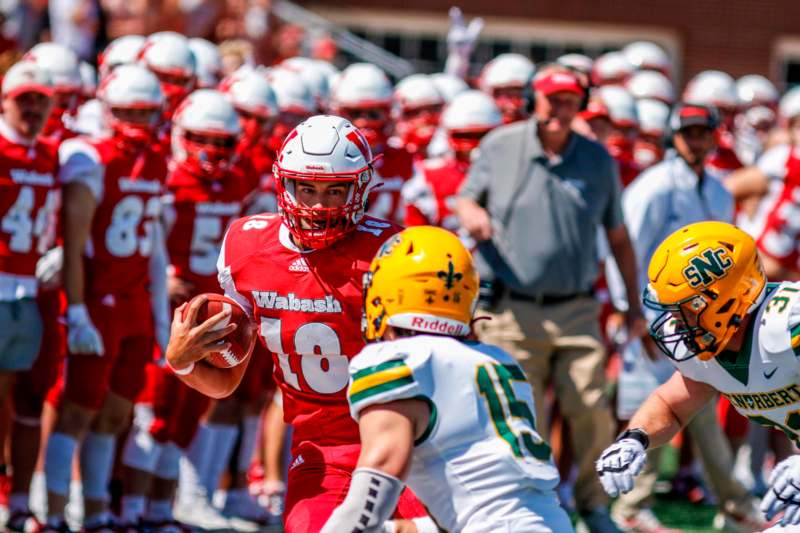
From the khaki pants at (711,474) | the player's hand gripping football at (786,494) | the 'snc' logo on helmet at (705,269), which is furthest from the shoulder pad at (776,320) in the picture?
the khaki pants at (711,474)

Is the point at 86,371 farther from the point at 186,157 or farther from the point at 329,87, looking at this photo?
the point at 329,87

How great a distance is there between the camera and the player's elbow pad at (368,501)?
11.3ft

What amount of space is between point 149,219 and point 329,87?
2.53m

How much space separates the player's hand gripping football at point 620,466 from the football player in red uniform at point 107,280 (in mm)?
2734

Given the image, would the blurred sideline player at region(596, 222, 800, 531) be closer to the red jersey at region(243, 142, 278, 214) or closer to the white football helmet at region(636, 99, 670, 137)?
the red jersey at region(243, 142, 278, 214)

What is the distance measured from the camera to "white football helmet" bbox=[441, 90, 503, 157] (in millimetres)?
8062

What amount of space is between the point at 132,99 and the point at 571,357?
226 cm

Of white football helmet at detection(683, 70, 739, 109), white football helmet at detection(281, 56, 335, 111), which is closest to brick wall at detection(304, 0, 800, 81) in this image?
white football helmet at detection(683, 70, 739, 109)

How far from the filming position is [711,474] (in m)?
6.99

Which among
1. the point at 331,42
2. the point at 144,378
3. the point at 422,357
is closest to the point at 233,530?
the point at 144,378

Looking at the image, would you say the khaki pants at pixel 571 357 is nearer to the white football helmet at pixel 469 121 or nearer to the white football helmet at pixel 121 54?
the white football helmet at pixel 469 121

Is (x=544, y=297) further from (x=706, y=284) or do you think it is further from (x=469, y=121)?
(x=706, y=284)

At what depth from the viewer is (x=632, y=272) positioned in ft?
21.7

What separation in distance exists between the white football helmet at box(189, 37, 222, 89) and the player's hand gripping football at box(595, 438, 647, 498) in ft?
15.2
